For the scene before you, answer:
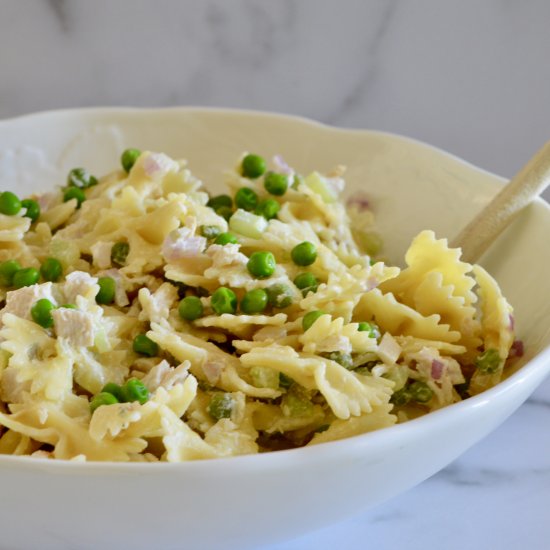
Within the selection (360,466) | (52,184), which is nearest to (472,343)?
(360,466)

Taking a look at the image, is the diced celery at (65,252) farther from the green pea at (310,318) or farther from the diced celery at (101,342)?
the green pea at (310,318)

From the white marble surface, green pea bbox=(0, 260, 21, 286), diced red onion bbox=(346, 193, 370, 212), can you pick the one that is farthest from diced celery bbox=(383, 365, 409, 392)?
the white marble surface

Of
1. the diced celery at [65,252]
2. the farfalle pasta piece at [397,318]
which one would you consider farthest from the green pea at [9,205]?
the farfalle pasta piece at [397,318]

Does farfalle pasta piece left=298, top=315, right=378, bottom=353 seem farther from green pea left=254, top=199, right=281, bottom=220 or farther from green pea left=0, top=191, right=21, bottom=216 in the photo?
green pea left=0, top=191, right=21, bottom=216

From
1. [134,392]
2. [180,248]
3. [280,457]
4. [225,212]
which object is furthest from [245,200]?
[280,457]

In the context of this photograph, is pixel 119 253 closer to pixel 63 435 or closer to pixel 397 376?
pixel 63 435

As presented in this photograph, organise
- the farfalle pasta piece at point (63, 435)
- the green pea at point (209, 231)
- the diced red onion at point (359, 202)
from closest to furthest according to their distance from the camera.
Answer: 1. the farfalle pasta piece at point (63, 435)
2. the green pea at point (209, 231)
3. the diced red onion at point (359, 202)

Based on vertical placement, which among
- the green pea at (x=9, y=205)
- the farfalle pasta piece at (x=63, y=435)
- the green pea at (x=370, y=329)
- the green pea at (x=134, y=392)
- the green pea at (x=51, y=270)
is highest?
the green pea at (x=370, y=329)
